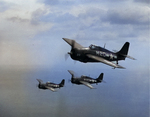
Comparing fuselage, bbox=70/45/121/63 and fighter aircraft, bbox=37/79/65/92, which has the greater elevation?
fuselage, bbox=70/45/121/63

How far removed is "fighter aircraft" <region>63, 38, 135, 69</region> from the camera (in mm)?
56406

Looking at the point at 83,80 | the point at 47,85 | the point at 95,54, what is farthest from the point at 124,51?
the point at 47,85

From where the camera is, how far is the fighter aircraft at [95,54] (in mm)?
56406

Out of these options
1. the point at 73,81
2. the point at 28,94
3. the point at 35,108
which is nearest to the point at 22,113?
the point at 35,108

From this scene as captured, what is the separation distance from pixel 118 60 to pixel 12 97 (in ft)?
393

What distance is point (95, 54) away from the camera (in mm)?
58062

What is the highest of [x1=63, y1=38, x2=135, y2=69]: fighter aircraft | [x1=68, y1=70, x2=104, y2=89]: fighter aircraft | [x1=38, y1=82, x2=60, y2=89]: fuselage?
[x1=63, y1=38, x2=135, y2=69]: fighter aircraft

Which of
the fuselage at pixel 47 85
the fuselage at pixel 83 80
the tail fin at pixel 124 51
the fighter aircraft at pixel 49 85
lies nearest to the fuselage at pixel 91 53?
the tail fin at pixel 124 51

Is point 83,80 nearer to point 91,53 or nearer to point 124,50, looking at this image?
point 124,50

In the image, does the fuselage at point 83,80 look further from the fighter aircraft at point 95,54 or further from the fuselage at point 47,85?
the fighter aircraft at point 95,54

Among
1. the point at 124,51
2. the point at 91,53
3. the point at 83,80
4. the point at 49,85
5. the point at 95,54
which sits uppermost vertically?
the point at 124,51

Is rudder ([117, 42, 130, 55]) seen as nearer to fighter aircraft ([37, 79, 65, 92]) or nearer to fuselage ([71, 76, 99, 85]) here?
fuselage ([71, 76, 99, 85])

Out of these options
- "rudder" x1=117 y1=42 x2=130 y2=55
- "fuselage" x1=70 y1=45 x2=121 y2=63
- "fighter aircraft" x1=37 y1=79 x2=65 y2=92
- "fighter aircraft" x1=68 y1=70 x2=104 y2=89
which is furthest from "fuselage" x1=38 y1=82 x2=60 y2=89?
"rudder" x1=117 y1=42 x2=130 y2=55

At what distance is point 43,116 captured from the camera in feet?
642
